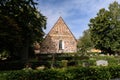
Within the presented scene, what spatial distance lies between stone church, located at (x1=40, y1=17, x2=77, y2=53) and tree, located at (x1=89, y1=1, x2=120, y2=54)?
594 cm

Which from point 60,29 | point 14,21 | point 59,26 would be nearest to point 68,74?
point 14,21

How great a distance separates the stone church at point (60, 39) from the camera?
67.6 m

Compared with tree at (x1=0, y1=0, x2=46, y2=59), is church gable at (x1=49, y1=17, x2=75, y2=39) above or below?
above

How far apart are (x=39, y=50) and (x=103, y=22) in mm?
17374

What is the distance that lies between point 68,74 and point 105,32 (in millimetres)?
48716

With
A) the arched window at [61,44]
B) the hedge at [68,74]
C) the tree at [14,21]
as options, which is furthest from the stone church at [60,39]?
the hedge at [68,74]

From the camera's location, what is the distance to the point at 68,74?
1834 centimetres

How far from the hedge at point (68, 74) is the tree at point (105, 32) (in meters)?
42.5

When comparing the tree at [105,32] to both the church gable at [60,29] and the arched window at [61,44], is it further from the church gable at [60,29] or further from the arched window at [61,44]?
the arched window at [61,44]

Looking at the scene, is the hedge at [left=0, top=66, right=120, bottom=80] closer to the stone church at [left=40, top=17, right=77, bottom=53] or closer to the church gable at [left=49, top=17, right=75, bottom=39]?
the stone church at [left=40, top=17, right=77, bottom=53]

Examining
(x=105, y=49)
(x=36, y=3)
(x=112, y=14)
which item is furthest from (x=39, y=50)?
(x=36, y=3)

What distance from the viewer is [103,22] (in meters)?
66.1

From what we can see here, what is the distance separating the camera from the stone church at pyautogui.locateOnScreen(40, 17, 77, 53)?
6761 cm

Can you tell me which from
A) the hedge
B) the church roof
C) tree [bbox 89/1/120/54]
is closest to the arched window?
the church roof
